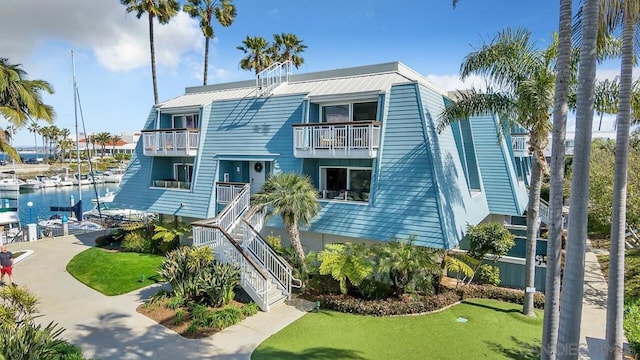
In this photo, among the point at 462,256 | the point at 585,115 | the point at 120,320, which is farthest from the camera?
the point at 462,256

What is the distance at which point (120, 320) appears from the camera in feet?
38.0

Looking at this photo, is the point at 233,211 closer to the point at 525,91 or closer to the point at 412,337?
the point at 412,337

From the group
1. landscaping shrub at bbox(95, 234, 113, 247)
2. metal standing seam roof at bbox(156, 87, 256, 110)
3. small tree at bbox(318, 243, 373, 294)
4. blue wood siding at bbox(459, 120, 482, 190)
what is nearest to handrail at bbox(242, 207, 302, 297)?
small tree at bbox(318, 243, 373, 294)

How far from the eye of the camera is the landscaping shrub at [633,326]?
31.0 ft

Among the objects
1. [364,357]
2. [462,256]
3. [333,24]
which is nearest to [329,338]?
[364,357]

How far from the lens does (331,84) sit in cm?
1630

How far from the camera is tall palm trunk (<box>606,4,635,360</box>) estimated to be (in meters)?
7.09

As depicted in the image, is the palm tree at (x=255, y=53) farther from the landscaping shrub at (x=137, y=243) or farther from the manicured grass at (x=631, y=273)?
the manicured grass at (x=631, y=273)

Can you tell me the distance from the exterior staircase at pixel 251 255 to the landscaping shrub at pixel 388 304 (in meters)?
1.79

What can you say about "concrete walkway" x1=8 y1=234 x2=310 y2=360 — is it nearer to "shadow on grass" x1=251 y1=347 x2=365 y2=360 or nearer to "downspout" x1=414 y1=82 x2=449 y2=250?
"shadow on grass" x1=251 y1=347 x2=365 y2=360

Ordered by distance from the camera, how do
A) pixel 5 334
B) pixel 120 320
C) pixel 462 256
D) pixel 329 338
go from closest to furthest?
pixel 5 334
pixel 329 338
pixel 120 320
pixel 462 256

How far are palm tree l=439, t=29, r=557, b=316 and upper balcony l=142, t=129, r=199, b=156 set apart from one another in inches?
506

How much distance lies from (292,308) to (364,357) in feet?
12.7

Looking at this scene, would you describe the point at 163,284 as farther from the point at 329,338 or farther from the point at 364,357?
the point at 364,357
